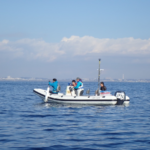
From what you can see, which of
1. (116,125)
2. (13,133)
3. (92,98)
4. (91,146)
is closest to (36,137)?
(13,133)

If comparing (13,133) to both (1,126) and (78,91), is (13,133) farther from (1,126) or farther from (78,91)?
(78,91)

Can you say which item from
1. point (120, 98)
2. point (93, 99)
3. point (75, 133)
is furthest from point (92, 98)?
point (75, 133)

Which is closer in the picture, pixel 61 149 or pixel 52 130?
pixel 61 149

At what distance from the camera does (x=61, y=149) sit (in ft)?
32.6

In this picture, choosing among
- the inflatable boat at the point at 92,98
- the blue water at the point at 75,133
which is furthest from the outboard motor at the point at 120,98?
the blue water at the point at 75,133

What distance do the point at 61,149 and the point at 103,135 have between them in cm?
274

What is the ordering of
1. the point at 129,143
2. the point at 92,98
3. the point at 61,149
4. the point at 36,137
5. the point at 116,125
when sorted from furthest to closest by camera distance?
the point at 92,98
the point at 116,125
the point at 36,137
the point at 129,143
the point at 61,149

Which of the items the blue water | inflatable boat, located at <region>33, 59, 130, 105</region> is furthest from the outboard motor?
the blue water

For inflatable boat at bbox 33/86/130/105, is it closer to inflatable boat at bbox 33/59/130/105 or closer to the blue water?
inflatable boat at bbox 33/59/130/105

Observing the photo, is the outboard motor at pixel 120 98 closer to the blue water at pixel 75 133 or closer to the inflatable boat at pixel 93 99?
the inflatable boat at pixel 93 99

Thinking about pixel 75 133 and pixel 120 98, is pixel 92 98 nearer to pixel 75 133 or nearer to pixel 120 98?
pixel 120 98

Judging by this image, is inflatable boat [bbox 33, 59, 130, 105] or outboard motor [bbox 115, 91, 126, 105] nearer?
inflatable boat [bbox 33, 59, 130, 105]

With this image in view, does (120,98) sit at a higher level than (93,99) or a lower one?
higher

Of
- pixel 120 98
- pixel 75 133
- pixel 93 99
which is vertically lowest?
pixel 75 133
